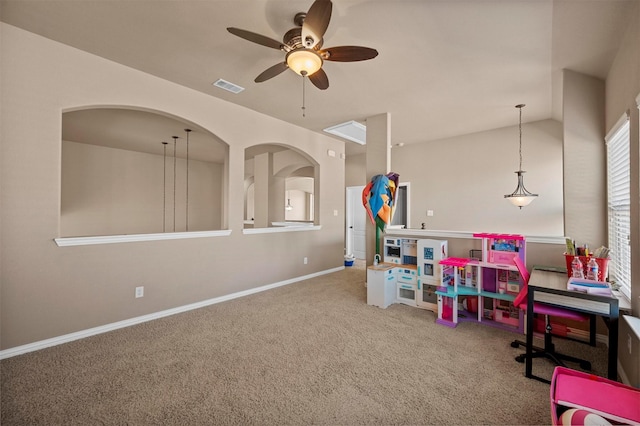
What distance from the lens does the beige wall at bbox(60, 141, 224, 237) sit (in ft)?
19.8

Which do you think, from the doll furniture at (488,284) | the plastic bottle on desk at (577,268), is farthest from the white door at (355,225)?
the plastic bottle on desk at (577,268)

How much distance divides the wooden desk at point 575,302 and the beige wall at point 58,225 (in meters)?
3.42

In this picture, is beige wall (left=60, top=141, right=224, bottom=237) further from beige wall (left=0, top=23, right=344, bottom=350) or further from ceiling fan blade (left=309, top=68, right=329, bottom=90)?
ceiling fan blade (left=309, top=68, right=329, bottom=90)

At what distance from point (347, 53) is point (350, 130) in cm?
311

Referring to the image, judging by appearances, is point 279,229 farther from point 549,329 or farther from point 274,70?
point 549,329

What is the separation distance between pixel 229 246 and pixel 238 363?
6.35 feet

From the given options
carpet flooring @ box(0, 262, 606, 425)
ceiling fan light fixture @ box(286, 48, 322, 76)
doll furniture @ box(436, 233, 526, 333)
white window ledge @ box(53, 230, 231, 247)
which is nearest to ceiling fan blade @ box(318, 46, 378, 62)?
ceiling fan light fixture @ box(286, 48, 322, 76)

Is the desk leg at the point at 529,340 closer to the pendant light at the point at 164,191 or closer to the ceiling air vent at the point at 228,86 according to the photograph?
the ceiling air vent at the point at 228,86

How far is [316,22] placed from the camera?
1890 mm

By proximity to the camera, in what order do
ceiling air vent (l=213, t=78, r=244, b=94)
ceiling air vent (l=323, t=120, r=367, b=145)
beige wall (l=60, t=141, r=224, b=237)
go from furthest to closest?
1. beige wall (l=60, t=141, r=224, b=237)
2. ceiling air vent (l=323, t=120, r=367, b=145)
3. ceiling air vent (l=213, t=78, r=244, b=94)

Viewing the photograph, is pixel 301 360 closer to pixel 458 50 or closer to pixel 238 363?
pixel 238 363

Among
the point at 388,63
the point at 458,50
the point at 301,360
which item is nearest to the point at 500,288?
the point at 301,360

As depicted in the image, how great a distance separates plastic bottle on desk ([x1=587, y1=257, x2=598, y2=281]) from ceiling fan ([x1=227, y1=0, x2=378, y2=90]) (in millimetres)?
2332

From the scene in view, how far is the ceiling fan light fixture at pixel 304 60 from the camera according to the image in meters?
2.12
